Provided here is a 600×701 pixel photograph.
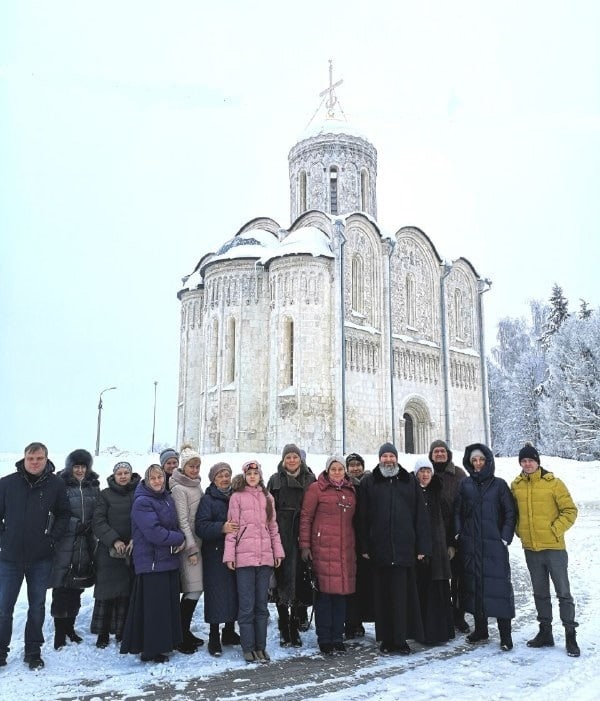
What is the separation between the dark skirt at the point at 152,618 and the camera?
5.14 metres

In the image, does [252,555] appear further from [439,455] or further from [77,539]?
[439,455]

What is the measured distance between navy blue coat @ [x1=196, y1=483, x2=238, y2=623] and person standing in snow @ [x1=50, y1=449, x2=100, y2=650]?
1027mm

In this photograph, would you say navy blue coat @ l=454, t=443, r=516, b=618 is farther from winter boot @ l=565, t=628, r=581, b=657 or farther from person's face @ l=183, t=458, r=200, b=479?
person's face @ l=183, t=458, r=200, b=479

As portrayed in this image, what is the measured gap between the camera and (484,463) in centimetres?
Result: 598

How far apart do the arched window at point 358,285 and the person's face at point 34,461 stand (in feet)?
60.7

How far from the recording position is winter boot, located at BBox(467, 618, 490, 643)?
5.80 meters

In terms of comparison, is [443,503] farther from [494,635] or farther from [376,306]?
[376,306]

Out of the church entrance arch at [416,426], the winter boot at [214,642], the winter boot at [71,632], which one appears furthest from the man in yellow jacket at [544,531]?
the church entrance arch at [416,426]

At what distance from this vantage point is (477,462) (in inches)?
237

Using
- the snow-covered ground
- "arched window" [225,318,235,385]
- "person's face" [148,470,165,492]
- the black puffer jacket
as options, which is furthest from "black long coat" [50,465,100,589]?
"arched window" [225,318,235,385]

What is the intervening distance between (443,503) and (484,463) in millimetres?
576

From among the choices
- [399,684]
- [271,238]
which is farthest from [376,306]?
[399,684]

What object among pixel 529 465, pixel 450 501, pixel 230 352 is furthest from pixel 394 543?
pixel 230 352

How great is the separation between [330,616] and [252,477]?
1.35m
